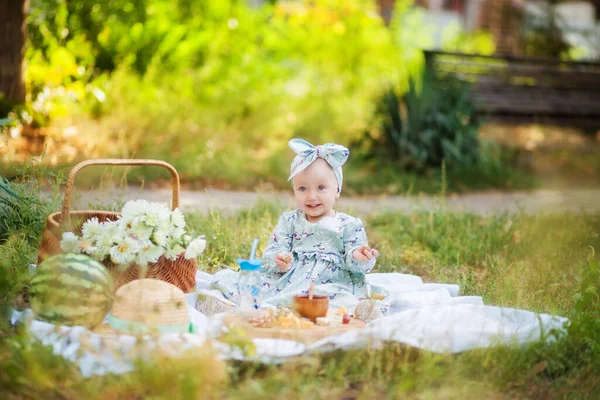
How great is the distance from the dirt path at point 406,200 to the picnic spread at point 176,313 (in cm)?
244

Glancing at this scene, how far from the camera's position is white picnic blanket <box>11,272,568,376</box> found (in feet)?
10.8

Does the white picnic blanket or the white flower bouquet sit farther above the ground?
the white flower bouquet

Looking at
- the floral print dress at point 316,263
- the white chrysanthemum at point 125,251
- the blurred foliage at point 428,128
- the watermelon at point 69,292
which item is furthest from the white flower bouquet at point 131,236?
the blurred foliage at point 428,128

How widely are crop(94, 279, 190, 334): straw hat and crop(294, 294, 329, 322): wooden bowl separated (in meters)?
0.67

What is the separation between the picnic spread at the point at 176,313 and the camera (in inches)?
134

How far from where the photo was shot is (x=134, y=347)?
10.6 ft

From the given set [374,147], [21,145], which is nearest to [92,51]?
[21,145]

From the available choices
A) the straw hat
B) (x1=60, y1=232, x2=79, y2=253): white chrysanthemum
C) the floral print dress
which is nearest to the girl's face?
the floral print dress

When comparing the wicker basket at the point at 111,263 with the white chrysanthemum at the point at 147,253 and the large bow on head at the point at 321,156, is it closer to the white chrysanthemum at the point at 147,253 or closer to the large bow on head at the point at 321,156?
the white chrysanthemum at the point at 147,253

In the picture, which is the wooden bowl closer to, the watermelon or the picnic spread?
the picnic spread

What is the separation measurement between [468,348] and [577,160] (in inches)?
358

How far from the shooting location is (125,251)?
410 cm

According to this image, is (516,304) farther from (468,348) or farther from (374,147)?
(374,147)

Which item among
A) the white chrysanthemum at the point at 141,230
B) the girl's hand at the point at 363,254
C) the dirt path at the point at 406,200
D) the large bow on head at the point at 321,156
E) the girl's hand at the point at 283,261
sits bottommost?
the dirt path at the point at 406,200
